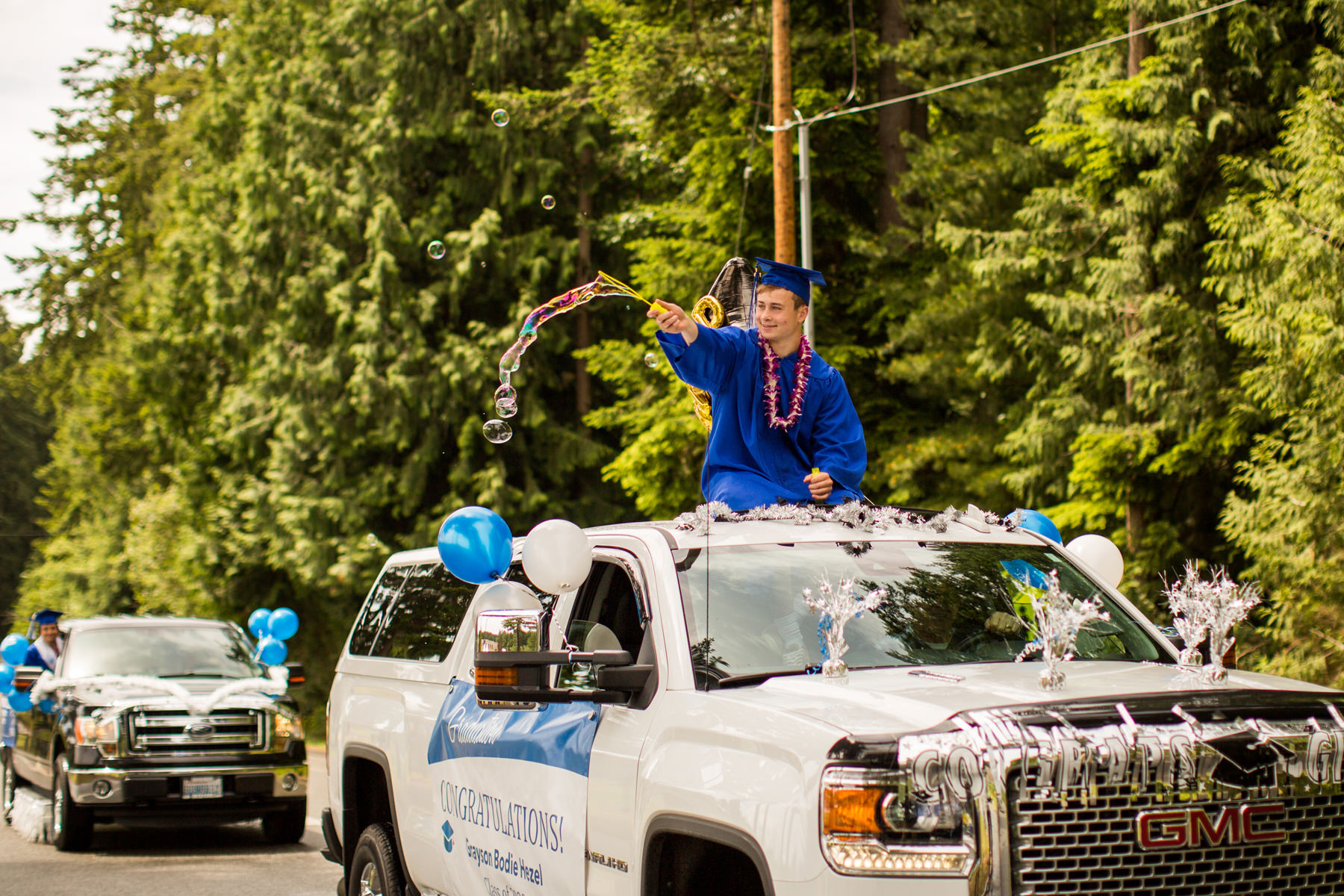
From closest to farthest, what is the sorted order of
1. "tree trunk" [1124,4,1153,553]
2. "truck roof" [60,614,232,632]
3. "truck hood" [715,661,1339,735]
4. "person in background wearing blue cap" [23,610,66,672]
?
"truck hood" [715,661,1339,735]
"truck roof" [60,614,232,632]
"person in background wearing blue cap" [23,610,66,672]
"tree trunk" [1124,4,1153,553]

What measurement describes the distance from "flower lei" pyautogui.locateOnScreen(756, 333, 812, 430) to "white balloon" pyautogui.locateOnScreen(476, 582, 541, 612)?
1415mm

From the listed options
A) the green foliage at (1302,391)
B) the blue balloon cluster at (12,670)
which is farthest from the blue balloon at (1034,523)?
the blue balloon cluster at (12,670)

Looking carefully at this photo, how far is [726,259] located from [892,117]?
3.43 m

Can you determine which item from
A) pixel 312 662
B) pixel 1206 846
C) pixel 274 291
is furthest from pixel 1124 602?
pixel 312 662

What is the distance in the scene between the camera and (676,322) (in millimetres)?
5379

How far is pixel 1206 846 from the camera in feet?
11.0

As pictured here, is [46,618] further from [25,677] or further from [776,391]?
[776,391]

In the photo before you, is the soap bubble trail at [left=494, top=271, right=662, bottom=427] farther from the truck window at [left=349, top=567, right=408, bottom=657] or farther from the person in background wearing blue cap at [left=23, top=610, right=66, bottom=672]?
the person in background wearing blue cap at [left=23, top=610, right=66, bottom=672]

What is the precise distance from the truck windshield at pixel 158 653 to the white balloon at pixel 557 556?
8459mm

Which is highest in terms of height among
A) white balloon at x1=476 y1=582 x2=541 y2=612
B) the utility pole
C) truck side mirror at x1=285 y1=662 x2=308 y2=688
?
the utility pole

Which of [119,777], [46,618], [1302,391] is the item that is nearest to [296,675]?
[119,777]

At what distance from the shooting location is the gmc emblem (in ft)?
10.8

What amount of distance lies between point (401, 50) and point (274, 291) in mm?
5890

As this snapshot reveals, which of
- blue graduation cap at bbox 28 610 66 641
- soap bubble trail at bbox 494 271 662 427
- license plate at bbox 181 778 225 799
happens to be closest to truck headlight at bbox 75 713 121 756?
A: license plate at bbox 181 778 225 799
